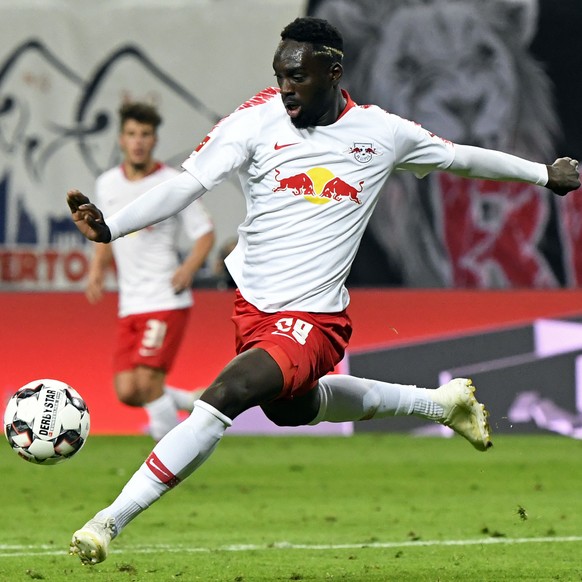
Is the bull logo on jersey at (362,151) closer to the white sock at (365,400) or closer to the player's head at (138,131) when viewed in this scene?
the white sock at (365,400)

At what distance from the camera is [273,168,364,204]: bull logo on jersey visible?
6336mm

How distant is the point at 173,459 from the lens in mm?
5734

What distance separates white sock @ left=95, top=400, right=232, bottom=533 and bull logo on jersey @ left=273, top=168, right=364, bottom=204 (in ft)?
3.57

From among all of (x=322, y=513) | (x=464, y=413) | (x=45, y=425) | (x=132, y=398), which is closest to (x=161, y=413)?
(x=132, y=398)

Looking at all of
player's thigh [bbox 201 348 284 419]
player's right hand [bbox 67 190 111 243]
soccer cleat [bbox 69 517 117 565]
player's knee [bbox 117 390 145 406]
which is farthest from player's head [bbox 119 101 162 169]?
soccer cleat [bbox 69 517 117 565]

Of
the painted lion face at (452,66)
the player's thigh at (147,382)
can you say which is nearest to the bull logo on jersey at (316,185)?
the player's thigh at (147,382)

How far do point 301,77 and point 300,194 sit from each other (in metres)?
0.50

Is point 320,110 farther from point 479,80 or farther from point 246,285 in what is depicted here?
point 479,80

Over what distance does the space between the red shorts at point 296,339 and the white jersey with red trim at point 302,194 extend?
2.0 inches

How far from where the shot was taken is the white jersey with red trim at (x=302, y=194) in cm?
632

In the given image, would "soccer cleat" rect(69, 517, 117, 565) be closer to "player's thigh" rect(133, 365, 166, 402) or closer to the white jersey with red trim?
the white jersey with red trim

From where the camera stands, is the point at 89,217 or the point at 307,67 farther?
the point at 307,67

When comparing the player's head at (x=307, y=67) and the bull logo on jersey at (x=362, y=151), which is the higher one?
the player's head at (x=307, y=67)

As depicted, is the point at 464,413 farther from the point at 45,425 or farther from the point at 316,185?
the point at 45,425
